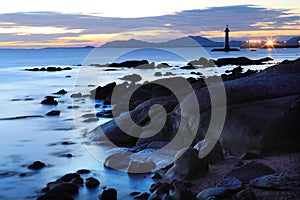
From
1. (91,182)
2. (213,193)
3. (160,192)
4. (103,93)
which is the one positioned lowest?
(103,93)

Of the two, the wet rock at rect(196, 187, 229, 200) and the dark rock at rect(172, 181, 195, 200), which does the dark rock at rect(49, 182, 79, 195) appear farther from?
the wet rock at rect(196, 187, 229, 200)

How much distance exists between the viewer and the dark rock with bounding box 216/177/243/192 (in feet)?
21.7

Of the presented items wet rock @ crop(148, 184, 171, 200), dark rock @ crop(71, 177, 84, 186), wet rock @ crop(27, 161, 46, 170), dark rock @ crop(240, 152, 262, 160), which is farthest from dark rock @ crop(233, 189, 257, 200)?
wet rock @ crop(27, 161, 46, 170)

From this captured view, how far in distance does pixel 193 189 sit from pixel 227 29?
90.4 meters

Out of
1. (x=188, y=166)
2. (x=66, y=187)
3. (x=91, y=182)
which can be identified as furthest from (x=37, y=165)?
(x=188, y=166)

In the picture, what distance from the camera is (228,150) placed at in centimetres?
898

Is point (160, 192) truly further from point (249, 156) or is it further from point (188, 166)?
point (249, 156)

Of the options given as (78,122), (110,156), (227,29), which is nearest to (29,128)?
(78,122)

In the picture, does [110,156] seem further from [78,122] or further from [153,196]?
→ [78,122]

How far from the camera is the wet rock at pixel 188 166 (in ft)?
25.5

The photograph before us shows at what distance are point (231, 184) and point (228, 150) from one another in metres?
2.18

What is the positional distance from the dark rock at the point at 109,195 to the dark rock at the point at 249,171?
1899 millimetres

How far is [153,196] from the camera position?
6.95m

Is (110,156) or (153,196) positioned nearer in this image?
(153,196)
